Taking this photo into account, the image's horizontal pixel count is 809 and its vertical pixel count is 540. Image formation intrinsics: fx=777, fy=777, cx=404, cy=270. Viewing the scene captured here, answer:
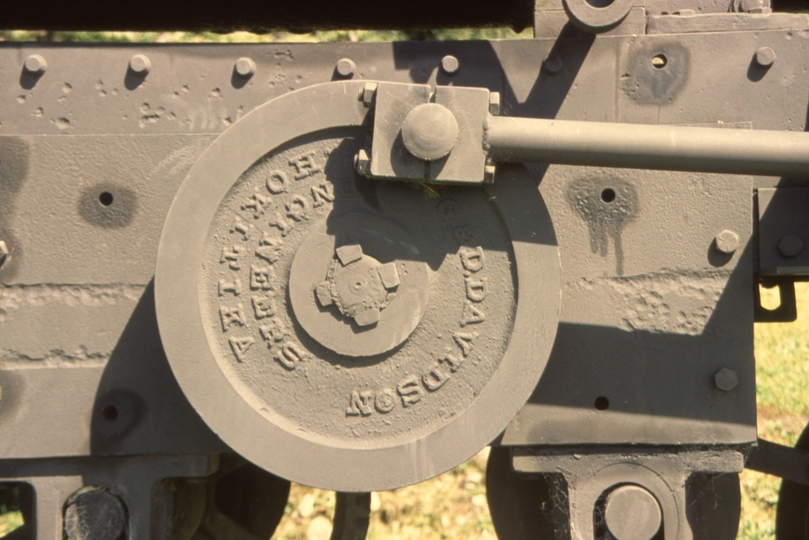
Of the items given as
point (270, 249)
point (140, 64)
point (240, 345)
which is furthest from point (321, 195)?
point (140, 64)

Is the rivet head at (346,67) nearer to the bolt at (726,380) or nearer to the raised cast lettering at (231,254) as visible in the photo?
the raised cast lettering at (231,254)

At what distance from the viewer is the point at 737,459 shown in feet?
6.39

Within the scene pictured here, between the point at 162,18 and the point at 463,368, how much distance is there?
1535 millimetres

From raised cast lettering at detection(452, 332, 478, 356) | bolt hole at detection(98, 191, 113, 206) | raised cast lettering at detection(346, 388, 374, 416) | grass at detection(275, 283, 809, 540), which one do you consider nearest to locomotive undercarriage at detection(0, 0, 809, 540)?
bolt hole at detection(98, 191, 113, 206)

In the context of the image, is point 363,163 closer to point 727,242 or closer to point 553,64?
point 553,64

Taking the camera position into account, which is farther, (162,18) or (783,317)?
(162,18)

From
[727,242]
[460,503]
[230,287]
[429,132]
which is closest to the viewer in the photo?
[429,132]

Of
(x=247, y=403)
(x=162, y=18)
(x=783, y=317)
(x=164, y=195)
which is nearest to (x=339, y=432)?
(x=247, y=403)

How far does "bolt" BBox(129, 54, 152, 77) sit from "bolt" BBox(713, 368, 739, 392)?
63.3 inches

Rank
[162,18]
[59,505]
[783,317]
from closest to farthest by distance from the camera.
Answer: [59,505] < [783,317] < [162,18]

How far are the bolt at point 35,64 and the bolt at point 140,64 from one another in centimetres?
21

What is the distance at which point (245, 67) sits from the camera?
194 centimetres

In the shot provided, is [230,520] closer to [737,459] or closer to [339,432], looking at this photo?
[339,432]

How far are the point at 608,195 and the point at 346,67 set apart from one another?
2.39ft
